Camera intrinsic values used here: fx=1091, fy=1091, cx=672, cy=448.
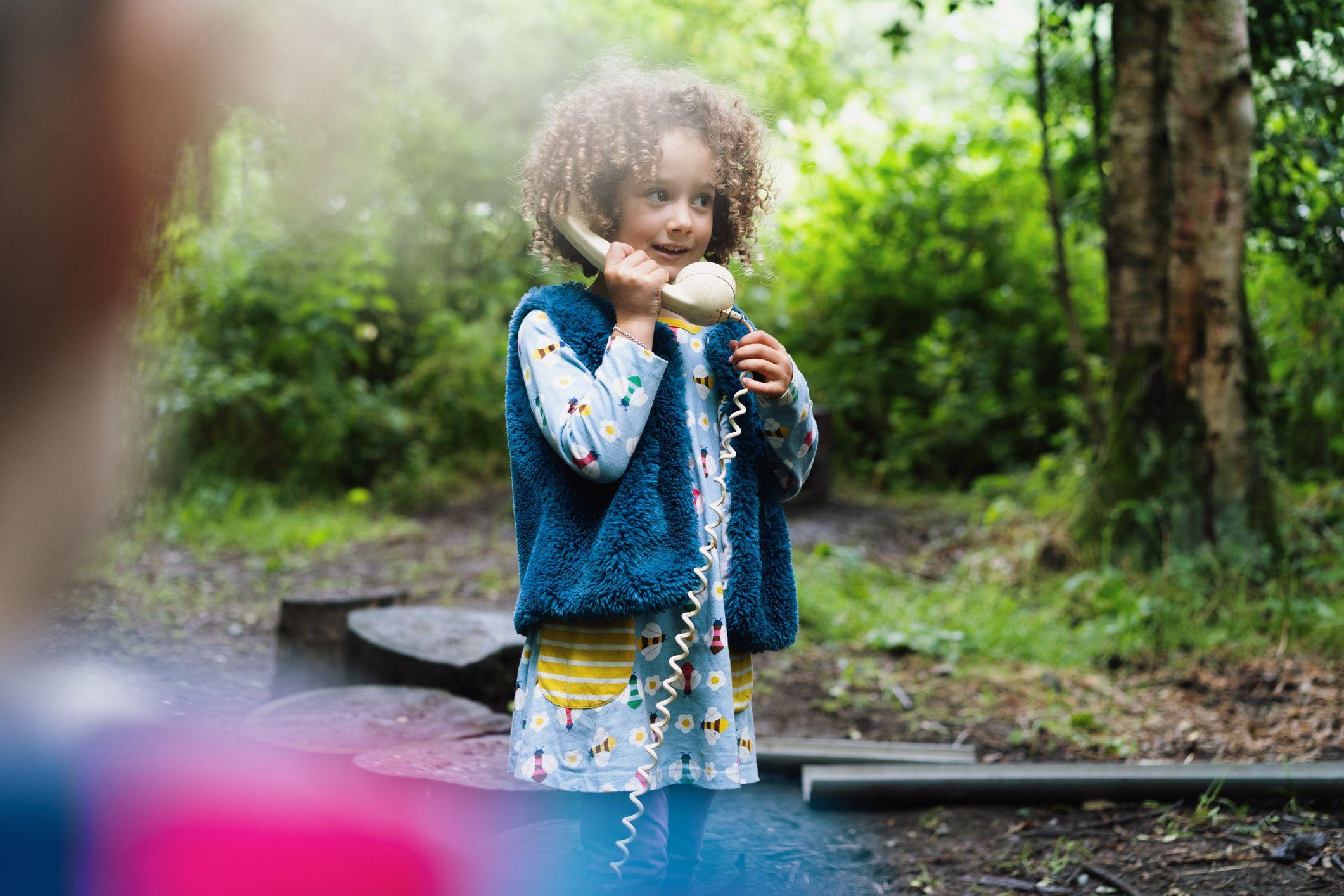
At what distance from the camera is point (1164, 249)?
4.79 metres

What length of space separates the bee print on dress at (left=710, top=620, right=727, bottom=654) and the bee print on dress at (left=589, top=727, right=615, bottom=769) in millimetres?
222

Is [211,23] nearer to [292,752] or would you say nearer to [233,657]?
[292,752]

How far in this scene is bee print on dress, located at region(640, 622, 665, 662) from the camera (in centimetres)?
179

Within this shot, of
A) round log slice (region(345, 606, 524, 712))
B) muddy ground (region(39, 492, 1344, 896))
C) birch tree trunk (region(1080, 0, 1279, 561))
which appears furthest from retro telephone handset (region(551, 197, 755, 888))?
birch tree trunk (region(1080, 0, 1279, 561))

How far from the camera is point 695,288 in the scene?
175 centimetres

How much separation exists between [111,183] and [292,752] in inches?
55.7

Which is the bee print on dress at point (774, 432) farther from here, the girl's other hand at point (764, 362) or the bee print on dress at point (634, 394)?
the bee print on dress at point (634, 394)

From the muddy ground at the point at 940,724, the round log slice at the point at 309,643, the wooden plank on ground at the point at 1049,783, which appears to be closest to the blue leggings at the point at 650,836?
the muddy ground at the point at 940,724

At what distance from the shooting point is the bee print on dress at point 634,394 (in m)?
1.68

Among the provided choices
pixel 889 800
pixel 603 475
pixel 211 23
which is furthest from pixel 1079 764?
pixel 211 23

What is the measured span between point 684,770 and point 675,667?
197mm

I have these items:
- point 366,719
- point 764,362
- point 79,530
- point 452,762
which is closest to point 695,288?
point 764,362

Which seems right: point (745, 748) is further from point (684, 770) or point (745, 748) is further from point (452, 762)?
point (452, 762)

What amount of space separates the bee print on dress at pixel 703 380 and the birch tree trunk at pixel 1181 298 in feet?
10.8
